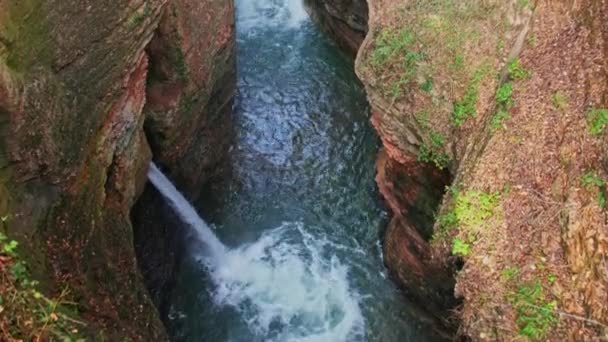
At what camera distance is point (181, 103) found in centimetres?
1106

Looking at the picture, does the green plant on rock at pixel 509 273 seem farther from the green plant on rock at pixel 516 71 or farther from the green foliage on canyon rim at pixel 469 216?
the green plant on rock at pixel 516 71

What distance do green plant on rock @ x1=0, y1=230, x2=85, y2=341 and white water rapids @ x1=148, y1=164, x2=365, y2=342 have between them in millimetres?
5366

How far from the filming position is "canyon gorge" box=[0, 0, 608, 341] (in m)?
6.98

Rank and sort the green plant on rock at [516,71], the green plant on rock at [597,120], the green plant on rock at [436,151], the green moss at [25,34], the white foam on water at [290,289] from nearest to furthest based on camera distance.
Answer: the green moss at [25,34], the green plant on rock at [597,120], the green plant on rock at [516,71], the green plant on rock at [436,151], the white foam on water at [290,289]

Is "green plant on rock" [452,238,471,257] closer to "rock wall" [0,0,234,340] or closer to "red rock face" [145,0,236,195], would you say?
"rock wall" [0,0,234,340]

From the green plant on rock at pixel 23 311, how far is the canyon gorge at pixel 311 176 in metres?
0.03

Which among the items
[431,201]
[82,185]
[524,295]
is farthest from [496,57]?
[82,185]

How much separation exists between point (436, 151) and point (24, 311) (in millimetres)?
6226

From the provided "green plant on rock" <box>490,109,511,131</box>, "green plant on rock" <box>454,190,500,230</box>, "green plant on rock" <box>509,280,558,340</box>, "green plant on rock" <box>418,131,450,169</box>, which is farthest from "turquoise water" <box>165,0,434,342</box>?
"green plant on rock" <box>490,109,511,131</box>

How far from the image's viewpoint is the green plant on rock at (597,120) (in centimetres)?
751

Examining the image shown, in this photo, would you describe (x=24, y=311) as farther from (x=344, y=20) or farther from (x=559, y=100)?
(x=344, y=20)

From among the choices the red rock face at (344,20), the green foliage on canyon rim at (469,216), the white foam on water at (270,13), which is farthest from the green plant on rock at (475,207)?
the white foam on water at (270,13)

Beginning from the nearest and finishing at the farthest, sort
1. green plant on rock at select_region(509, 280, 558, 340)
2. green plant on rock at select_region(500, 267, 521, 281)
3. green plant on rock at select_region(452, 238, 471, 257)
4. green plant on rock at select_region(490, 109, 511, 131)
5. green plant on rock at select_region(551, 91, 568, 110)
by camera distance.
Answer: green plant on rock at select_region(509, 280, 558, 340)
green plant on rock at select_region(500, 267, 521, 281)
green plant on rock at select_region(452, 238, 471, 257)
green plant on rock at select_region(551, 91, 568, 110)
green plant on rock at select_region(490, 109, 511, 131)

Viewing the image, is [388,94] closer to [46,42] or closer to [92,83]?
[92,83]
